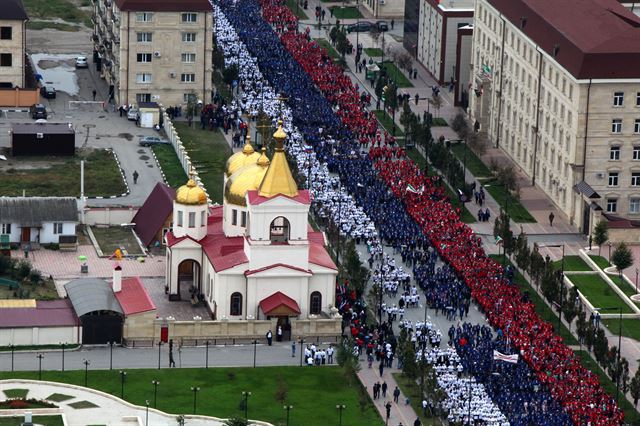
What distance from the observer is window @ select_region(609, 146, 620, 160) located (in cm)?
18505

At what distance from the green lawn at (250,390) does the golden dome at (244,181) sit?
51.0 ft

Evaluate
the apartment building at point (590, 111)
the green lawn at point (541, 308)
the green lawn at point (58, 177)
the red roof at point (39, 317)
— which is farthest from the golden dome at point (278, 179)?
the green lawn at point (58, 177)

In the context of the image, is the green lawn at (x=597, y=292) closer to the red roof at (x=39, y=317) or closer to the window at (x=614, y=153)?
the window at (x=614, y=153)

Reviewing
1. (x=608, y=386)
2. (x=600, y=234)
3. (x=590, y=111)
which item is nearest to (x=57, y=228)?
(x=600, y=234)

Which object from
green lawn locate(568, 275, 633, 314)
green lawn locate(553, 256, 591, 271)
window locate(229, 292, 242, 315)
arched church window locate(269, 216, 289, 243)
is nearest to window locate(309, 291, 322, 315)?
arched church window locate(269, 216, 289, 243)

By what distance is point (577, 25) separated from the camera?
18788 cm

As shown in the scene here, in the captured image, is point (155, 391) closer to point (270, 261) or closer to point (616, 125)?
point (270, 261)

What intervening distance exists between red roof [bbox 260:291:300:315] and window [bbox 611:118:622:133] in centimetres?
3668

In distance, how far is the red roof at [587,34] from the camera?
18212 centimetres

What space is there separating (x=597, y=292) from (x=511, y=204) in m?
22.3

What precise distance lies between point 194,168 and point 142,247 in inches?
775

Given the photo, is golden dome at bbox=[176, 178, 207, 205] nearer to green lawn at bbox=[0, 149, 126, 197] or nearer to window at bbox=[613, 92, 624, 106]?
green lawn at bbox=[0, 149, 126, 197]

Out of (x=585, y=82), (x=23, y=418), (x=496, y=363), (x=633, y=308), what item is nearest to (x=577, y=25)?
(x=585, y=82)

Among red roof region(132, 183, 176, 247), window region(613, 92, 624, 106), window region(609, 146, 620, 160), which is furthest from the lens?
window region(609, 146, 620, 160)
